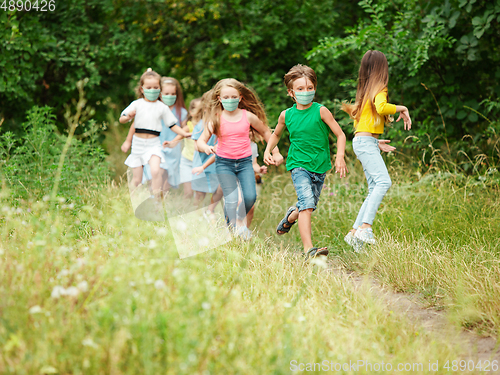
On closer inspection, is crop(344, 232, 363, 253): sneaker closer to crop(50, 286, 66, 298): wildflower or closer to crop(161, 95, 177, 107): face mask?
crop(50, 286, 66, 298): wildflower

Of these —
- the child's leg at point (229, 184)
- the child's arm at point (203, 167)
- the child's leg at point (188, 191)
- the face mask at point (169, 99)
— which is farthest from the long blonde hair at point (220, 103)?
the child's leg at point (188, 191)

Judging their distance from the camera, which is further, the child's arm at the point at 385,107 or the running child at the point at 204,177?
the running child at the point at 204,177

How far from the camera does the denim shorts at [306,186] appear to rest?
4.23m

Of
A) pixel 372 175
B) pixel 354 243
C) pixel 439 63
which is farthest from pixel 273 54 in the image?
pixel 354 243

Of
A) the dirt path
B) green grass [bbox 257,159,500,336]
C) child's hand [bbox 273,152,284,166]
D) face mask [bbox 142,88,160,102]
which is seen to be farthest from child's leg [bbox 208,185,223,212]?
the dirt path

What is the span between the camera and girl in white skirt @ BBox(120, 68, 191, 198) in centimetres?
592

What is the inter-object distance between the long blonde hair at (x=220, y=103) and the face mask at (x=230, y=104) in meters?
0.13

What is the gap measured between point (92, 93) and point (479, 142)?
649cm

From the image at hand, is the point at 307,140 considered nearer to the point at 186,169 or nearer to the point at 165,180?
the point at 186,169

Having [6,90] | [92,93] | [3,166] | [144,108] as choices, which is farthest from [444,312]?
[92,93]

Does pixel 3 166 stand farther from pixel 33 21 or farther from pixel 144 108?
pixel 33 21

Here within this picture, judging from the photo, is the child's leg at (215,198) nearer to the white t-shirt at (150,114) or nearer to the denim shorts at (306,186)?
the white t-shirt at (150,114)

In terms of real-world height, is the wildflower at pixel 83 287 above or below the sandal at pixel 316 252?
above

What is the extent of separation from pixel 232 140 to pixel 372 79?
4.90 ft
